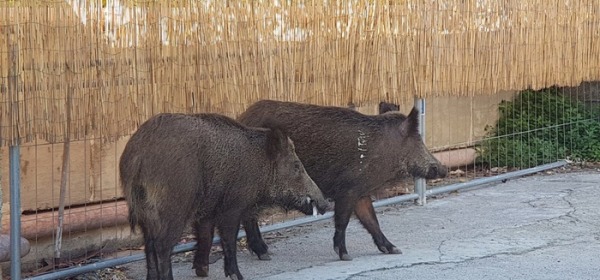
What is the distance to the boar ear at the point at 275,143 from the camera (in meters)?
7.25

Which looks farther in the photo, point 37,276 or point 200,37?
point 200,37

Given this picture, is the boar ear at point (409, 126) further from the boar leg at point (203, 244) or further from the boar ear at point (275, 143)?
the boar leg at point (203, 244)

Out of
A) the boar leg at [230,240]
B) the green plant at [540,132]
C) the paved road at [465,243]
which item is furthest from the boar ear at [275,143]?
the green plant at [540,132]

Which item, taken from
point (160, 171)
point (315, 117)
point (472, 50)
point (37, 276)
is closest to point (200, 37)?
point (315, 117)

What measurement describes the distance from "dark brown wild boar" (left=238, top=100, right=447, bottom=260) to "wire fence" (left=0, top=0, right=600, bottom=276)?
0.38 m

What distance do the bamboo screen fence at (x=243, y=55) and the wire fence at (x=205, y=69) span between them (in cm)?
1

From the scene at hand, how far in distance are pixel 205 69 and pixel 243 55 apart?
0.42 meters

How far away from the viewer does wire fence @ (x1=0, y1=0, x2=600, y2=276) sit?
22.6 feet

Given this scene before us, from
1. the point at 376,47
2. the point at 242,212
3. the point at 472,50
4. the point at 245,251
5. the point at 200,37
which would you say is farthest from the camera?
the point at 472,50

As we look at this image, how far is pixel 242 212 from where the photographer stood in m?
7.11

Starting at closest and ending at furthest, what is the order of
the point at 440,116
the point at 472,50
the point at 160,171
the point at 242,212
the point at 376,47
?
the point at 160,171 < the point at 242,212 < the point at 376,47 < the point at 472,50 < the point at 440,116

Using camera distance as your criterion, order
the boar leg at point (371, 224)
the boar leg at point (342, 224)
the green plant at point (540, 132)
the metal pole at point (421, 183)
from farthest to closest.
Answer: the green plant at point (540, 132) → the metal pole at point (421, 183) → the boar leg at point (371, 224) → the boar leg at point (342, 224)

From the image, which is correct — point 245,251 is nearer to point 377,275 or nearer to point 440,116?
point 377,275

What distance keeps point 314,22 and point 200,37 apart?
1336 millimetres
